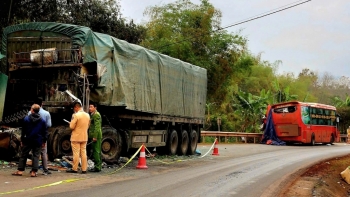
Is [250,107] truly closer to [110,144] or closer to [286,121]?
[286,121]

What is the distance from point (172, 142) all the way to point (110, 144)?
501 centimetres

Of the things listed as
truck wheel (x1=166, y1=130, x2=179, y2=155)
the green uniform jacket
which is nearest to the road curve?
the green uniform jacket

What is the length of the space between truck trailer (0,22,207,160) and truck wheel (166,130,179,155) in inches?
90.1

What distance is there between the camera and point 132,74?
14.5m

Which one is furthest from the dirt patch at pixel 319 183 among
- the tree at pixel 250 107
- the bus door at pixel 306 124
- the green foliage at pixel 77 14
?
the tree at pixel 250 107

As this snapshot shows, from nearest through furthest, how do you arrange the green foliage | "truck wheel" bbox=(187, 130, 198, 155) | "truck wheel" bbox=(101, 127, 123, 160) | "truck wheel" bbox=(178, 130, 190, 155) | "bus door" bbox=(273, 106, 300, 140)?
"truck wheel" bbox=(101, 127, 123, 160) < "truck wheel" bbox=(178, 130, 190, 155) < "truck wheel" bbox=(187, 130, 198, 155) < the green foliage < "bus door" bbox=(273, 106, 300, 140)

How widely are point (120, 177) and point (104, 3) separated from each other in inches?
790

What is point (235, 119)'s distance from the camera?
4719 centimetres

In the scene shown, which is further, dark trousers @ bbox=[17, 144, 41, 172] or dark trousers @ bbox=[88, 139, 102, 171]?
dark trousers @ bbox=[88, 139, 102, 171]

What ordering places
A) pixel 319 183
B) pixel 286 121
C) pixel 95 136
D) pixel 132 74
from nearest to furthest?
A: pixel 319 183, pixel 95 136, pixel 132 74, pixel 286 121

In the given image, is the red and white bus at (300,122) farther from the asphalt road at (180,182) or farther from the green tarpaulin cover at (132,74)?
the asphalt road at (180,182)

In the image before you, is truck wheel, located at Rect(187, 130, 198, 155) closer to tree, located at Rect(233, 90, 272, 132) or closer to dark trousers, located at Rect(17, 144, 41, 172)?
dark trousers, located at Rect(17, 144, 41, 172)

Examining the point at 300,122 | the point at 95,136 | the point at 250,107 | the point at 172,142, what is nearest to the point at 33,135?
the point at 95,136

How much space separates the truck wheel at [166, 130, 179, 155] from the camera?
58.7 ft
